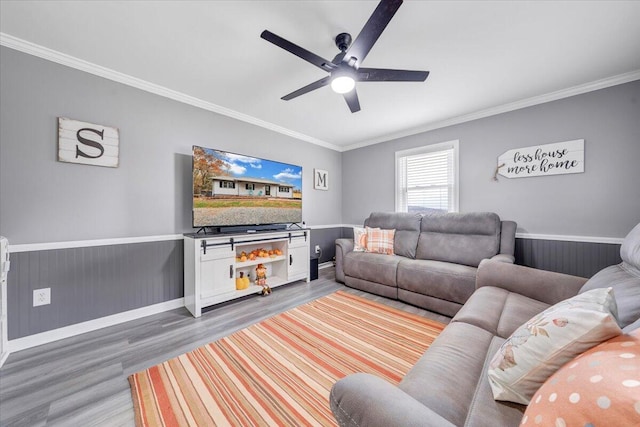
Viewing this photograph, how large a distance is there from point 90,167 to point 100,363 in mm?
1673

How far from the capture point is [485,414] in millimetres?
754

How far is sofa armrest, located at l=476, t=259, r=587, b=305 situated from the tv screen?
8.19 ft

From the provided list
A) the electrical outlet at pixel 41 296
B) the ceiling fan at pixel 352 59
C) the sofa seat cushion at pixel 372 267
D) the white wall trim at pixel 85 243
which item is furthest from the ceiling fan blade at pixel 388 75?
the electrical outlet at pixel 41 296

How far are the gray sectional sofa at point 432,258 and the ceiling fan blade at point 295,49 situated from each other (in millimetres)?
2239

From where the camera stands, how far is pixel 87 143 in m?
2.11

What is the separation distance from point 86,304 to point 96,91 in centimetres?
197

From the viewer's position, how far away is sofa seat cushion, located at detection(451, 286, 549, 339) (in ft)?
4.40

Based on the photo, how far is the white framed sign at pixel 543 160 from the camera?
254 centimetres

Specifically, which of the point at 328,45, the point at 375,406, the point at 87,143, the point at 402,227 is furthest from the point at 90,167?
the point at 402,227

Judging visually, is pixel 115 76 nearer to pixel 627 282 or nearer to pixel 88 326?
pixel 88 326

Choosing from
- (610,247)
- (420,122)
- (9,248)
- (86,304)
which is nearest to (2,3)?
(9,248)

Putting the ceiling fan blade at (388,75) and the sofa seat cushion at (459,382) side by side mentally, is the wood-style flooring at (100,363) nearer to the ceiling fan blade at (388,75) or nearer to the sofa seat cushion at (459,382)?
the sofa seat cushion at (459,382)

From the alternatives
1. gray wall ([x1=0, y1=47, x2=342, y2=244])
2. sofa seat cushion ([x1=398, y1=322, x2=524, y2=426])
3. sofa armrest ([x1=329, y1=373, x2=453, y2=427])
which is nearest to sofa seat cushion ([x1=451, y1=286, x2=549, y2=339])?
sofa seat cushion ([x1=398, y1=322, x2=524, y2=426])

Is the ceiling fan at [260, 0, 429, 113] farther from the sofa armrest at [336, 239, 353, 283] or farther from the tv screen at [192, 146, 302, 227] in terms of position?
the sofa armrest at [336, 239, 353, 283]
